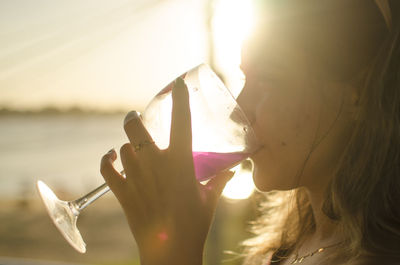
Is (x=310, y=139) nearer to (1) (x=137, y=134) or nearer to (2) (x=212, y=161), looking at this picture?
(2) (x=212, y=161)

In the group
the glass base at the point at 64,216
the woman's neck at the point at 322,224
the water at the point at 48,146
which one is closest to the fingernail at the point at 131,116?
the glass base at the point at 64,216

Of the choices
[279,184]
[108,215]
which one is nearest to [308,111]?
[279,184]

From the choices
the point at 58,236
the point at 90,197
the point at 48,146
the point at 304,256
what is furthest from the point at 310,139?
the point at 58,236

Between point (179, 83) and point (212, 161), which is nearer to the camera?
point (179, 83)

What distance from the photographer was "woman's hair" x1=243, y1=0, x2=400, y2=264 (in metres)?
0.91

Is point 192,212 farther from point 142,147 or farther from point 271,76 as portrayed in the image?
point 271,76

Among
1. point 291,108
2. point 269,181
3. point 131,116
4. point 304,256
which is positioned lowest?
point 304,256

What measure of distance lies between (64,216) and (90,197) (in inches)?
2.6

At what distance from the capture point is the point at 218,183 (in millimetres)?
925

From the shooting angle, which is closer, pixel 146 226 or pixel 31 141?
pixel 146 226

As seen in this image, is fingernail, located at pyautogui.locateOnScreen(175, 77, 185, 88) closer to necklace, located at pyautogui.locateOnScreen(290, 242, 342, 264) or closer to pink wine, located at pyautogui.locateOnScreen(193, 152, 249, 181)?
pink wine, located at pyautogui.locateOnScreen(193, 152, 249, 181)

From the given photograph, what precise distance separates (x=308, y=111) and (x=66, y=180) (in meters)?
12.1

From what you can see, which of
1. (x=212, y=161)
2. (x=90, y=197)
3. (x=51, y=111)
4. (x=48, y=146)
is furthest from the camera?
(x=48, y=146)

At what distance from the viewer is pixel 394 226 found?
934 mm
